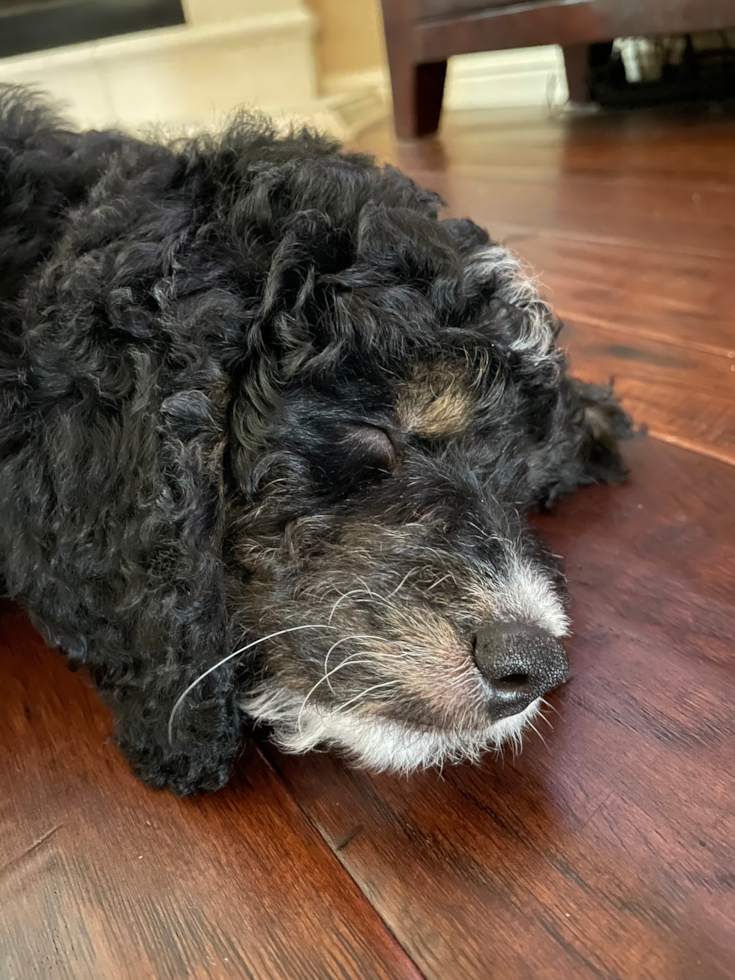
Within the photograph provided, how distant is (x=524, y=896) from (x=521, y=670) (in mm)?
270

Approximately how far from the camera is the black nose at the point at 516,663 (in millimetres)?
1025

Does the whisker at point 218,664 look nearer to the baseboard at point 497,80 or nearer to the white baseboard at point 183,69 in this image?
the baseboard at point 497,80

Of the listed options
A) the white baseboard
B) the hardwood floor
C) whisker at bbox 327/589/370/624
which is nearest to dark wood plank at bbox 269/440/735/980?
the hardwood floor

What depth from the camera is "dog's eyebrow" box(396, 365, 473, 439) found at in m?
1.15

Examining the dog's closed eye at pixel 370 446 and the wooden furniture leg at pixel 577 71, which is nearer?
the dog's closed eye at pixel 370 446

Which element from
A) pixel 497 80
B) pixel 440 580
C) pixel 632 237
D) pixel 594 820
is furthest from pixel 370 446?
pixel 497 80

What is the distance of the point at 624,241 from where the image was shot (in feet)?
9.75

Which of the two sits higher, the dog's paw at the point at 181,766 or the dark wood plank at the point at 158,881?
the dog's paw at the point at 181,766

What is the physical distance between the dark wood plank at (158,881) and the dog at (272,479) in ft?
0.22

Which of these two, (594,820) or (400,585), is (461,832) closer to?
(594,820)

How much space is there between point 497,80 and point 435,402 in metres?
6.57

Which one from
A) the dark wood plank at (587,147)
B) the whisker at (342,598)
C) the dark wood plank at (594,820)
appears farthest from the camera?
the dark wood plank at (587,147)

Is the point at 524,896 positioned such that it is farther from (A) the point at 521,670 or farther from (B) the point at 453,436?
(B) the point at 453,436

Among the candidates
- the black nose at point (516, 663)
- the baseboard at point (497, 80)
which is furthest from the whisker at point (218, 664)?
the baseboard at point (497, 80)
